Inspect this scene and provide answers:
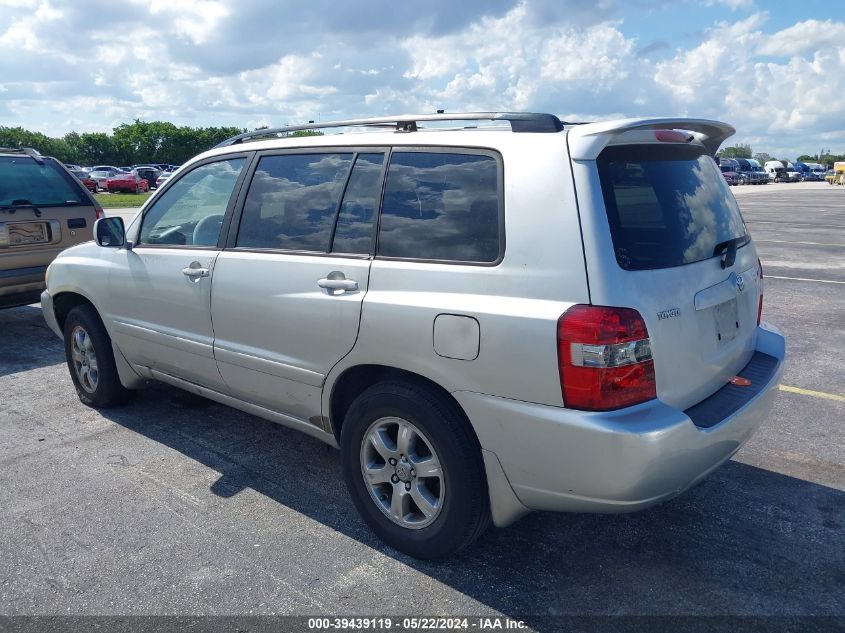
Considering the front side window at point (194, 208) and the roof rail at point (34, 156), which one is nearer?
the front side window at point (194, 208)

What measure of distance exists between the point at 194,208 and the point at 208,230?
0.28 m

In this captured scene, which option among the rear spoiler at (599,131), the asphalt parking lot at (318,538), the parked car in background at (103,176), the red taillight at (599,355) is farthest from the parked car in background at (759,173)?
the red taillight at (599,355)

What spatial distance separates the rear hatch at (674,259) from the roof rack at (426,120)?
10.8 inches

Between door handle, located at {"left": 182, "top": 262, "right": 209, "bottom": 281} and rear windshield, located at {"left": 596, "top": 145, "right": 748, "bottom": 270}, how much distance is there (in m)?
2.24

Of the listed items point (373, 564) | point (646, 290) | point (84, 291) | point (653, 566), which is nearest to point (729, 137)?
point (646, 290)

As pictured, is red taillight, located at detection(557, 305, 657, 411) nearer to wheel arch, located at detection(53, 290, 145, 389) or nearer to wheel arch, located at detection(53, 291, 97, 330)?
wheel arch, located at detection(53, 290, 145, 389)

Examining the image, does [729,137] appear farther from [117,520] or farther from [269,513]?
[117,520]

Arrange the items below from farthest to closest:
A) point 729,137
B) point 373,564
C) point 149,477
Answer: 1. point 149,477
2. point 729,137
3. point 373,564

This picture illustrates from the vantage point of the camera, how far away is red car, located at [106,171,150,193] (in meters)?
40.2

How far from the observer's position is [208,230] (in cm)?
407

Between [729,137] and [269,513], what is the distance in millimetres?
3029

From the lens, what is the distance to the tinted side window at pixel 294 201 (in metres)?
3.46

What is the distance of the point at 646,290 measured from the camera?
2.64 metres

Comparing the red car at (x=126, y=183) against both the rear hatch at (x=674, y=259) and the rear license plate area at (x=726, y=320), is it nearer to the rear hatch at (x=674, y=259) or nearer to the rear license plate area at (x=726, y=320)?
the rear hatch at (x=674, y=259)
